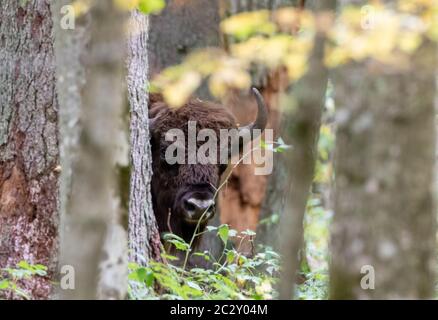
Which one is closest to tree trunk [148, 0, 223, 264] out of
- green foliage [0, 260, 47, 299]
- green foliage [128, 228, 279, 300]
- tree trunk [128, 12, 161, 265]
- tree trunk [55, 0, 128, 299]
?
tree trunk [128, 12, 161, 265]

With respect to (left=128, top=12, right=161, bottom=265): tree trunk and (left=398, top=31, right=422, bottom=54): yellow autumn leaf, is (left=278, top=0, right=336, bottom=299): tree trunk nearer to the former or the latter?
(left=398, top=31, right=422, bottom=54): yellow autumn leaf

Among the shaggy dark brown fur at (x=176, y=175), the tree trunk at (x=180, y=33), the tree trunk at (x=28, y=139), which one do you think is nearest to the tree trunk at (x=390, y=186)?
the tree trunk at (x=28, y=139)

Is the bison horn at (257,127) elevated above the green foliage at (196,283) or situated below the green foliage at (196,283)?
above

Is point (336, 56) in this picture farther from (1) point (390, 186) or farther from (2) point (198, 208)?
(2) point (198, 208)

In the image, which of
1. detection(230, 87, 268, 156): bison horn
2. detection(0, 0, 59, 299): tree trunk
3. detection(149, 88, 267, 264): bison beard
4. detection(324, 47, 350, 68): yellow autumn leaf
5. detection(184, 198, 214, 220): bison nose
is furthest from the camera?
detection(230, 87, 268, 156): bison horn

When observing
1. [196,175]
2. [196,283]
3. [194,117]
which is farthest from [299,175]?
[194,117]

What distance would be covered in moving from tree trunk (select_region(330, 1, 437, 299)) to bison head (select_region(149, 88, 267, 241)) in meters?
4.88

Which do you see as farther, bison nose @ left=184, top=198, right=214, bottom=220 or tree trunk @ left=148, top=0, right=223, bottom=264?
tree trunk @ left=148, top=0, right=223, bottom=264

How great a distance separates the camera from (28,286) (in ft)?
22.0

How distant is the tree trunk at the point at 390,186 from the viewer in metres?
4.64

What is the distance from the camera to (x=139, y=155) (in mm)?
7793

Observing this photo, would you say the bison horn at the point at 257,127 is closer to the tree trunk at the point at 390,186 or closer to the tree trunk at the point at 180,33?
the tree trunk at the point at 180,33

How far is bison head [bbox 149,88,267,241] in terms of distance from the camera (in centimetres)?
984

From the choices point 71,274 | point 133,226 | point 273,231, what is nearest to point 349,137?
point 71,274
